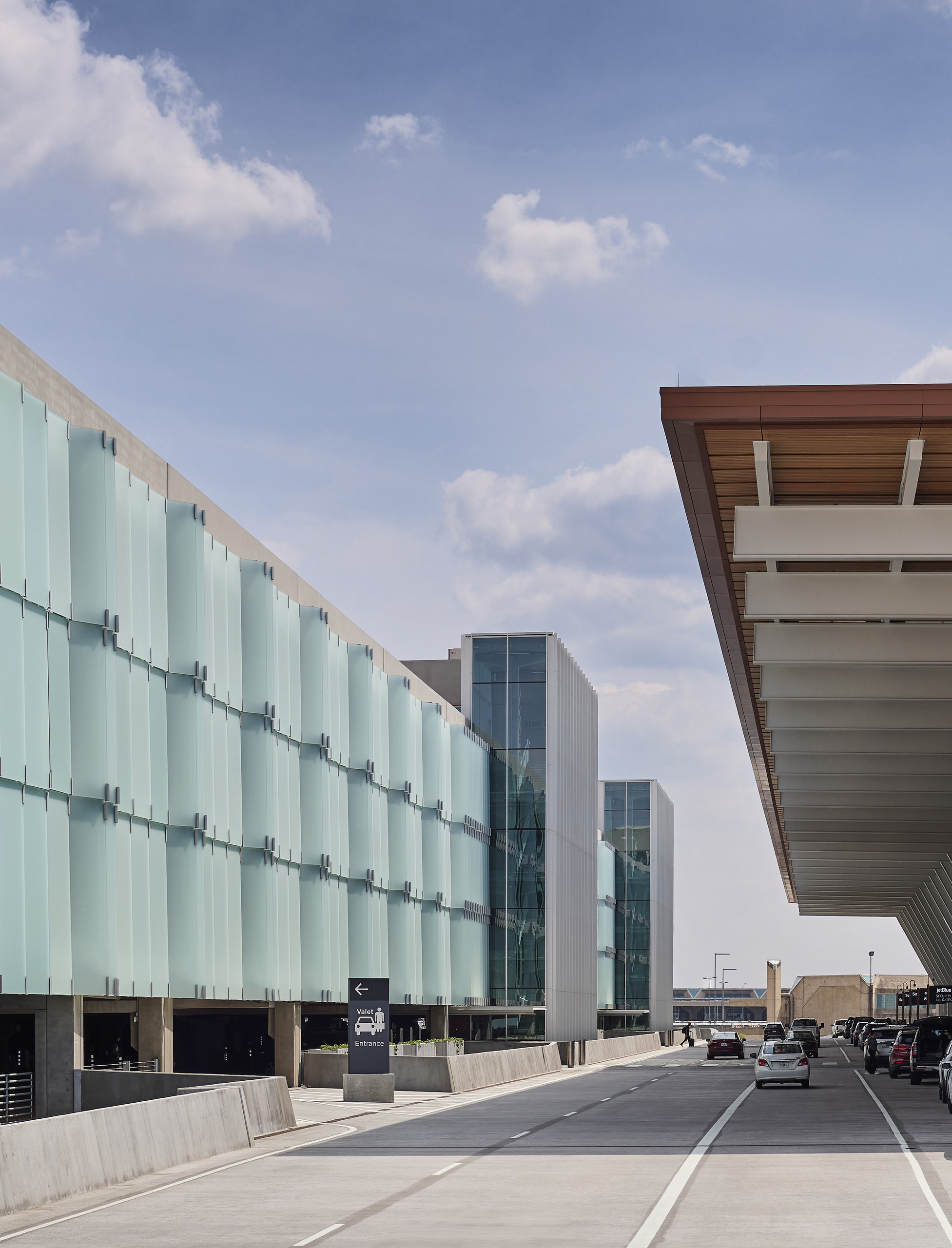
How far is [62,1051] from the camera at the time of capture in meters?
29.8

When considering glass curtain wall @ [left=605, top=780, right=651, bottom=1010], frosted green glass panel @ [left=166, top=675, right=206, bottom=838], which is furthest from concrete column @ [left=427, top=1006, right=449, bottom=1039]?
glass curtain wall @ [left=605, top=780, right=651, bottom=1010]

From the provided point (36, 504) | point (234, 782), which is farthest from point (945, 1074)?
point (36, 504)

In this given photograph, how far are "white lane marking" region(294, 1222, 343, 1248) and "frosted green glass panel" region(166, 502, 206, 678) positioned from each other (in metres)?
20.0

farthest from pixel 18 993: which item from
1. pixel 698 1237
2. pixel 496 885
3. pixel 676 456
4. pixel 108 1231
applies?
pixel 496 885

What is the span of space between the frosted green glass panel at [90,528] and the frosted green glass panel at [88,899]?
3662mm

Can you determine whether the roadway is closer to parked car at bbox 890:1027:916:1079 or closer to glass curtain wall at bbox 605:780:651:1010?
parked car at bbox 890:1027:916:1079

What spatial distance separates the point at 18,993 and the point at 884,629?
16992mm

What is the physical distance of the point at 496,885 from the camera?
69250mm

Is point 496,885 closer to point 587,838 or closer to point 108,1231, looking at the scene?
point 587,838

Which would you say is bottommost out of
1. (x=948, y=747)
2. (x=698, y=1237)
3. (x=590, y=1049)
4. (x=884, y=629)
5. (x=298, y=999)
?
(x=590, y=1049)

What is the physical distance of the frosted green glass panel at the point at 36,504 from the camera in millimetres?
28125

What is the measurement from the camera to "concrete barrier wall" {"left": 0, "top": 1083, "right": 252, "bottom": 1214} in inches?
719

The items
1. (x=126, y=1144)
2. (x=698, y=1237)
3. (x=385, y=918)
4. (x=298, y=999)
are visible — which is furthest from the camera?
(x=385, y=918)

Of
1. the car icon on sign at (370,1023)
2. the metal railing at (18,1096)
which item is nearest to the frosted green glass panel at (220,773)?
the car icon on sign at (370,1023)
